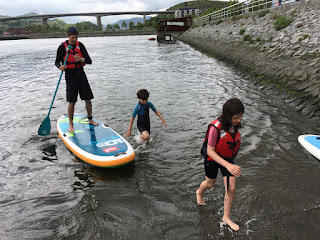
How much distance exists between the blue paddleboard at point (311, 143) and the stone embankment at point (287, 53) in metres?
1.88

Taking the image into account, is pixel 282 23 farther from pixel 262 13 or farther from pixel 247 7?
pixel 247 7

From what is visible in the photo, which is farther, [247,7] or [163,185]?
[247,7]

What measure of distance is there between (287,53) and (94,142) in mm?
10390

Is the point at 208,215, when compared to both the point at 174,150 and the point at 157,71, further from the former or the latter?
the point at 157,71

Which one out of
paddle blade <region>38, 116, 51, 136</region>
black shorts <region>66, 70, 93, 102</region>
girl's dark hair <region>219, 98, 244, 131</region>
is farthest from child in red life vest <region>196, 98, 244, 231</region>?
paddle blade <region>38, 116, 51, 136</region>

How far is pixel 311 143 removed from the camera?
5621 millimetres

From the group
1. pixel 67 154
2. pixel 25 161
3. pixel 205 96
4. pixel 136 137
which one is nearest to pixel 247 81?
pixel 205 96

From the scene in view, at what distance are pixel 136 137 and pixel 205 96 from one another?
4853 mm

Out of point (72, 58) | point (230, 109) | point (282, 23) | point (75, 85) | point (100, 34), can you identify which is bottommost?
point (75, 85)

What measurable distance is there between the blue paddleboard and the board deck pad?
157 inches

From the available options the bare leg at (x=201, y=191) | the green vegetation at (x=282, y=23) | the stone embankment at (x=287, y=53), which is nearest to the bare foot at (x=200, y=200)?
the bare leg at (x=201, y=191)

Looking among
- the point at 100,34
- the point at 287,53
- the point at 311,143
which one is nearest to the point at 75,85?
the point at 311,143

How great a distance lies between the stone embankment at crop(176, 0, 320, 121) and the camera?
863cm

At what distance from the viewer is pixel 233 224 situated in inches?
135
